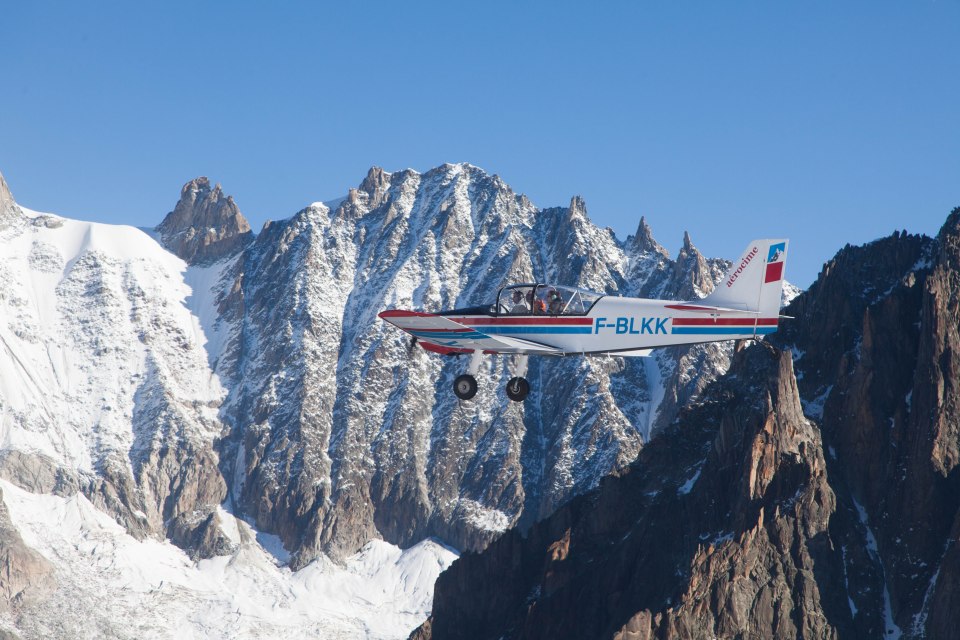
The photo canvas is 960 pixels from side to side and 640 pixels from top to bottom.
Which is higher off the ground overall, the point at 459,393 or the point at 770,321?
the point at 770,321

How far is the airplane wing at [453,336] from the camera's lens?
3548 inches

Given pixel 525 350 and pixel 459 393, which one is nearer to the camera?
pixel 525 350

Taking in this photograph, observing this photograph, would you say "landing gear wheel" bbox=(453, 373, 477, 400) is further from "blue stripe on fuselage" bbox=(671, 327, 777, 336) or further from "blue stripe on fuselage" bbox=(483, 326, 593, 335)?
"blue stripe on fuselage" bbox=(671, 327, 777, 336)

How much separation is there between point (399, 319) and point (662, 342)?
59.1 feet

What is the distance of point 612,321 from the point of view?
91875mm

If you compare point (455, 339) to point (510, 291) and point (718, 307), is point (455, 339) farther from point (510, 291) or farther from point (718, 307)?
point (718, 307)

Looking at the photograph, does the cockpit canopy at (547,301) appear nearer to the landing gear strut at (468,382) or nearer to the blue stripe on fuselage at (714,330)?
the landing gear strut at (468,382)

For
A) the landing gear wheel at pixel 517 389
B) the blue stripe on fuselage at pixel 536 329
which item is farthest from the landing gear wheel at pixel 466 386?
the blue stripe on fuselage at pixel 536 329

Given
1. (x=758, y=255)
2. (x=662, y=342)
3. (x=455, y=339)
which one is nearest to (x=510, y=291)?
(x=455, y=339)

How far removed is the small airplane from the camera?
3588 inches

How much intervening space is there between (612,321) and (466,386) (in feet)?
37.6

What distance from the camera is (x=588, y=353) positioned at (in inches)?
3627

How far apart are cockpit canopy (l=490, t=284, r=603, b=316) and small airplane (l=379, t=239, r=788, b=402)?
0.23ft

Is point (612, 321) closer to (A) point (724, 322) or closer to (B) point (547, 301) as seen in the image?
(B) point (547, 301)
